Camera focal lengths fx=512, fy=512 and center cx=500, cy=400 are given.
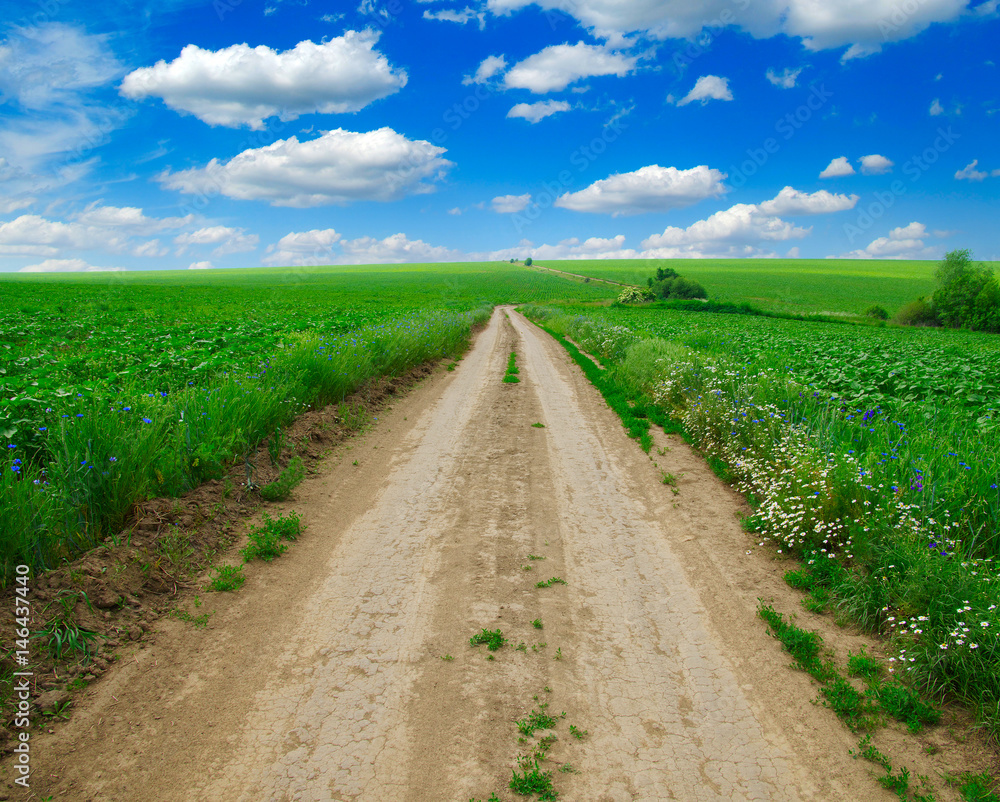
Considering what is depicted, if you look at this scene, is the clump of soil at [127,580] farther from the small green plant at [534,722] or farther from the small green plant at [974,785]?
the small green plant at [974,785]

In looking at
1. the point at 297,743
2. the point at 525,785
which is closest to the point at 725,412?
the point at 525,785

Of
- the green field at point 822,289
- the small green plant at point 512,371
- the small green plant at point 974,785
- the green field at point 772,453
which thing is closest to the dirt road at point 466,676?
the small green plant at point 974,785

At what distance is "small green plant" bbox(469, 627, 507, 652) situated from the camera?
4031 mm

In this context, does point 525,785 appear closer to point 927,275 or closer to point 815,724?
point 815,724

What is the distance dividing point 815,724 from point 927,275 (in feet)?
471

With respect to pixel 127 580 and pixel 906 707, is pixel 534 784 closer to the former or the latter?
pixel 906 707

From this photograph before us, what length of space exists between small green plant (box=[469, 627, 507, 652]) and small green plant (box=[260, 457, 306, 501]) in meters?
3.72

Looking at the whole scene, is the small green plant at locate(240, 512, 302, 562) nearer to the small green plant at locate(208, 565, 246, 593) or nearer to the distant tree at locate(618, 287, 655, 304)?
the small green plant at locate(208, 565, 246, 593)

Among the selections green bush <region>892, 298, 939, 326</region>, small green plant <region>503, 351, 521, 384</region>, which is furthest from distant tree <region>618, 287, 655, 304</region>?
small green plant <region>503, 351, 521, 384</region>

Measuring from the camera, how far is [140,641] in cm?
405

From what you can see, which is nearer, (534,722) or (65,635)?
(534,722)

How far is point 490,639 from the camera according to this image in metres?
4.09

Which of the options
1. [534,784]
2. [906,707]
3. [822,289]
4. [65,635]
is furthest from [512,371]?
[822,289]

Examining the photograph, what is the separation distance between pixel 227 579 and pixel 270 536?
721mm
